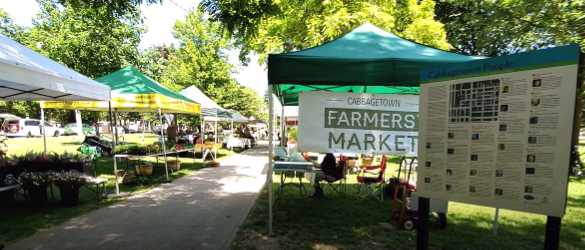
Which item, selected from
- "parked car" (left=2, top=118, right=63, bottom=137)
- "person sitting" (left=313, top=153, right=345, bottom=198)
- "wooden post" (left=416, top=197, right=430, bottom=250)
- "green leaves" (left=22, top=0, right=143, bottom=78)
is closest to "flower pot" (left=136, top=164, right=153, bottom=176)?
"person sitting" (left=313, top=153, right=345, bottom=198)

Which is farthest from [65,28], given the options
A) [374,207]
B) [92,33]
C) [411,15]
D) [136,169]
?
[374,207]

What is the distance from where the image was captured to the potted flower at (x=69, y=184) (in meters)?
6.54

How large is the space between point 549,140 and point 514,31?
930 cm

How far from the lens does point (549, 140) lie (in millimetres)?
2455

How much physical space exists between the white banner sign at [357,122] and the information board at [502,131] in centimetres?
181

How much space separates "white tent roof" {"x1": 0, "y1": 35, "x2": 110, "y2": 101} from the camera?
411 centimetres

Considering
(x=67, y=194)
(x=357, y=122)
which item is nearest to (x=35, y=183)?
(x=67, y=194)

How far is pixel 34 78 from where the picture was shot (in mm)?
4562

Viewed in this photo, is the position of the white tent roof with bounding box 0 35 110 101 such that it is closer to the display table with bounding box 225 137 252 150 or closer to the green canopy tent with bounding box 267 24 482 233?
the green canopy tent with bounding box 267 24 482 233


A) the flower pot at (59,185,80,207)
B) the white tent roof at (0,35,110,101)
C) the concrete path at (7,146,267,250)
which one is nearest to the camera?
the white tent roof at (0,35,110,101)

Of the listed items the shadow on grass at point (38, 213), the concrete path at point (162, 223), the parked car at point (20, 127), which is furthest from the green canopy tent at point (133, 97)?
the parked car at point (20, 127)

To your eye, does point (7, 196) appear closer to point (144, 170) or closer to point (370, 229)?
point (144, 170)

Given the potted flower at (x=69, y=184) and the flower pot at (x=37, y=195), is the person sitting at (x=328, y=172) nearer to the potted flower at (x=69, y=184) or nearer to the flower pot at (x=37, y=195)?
the potted flower at (x=69, y=184)

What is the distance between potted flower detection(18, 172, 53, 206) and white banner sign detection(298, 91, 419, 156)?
4621 mm
